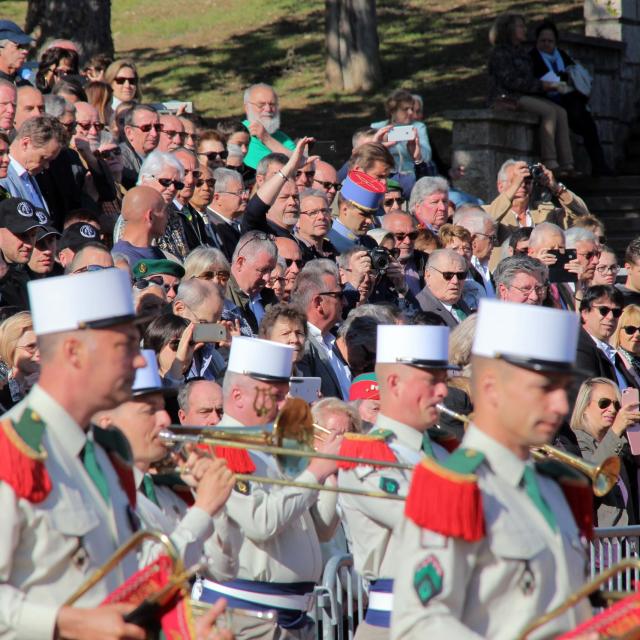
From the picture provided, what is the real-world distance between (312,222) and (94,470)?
7.21 metres

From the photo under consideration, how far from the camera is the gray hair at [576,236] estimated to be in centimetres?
1362

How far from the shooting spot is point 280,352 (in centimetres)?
716

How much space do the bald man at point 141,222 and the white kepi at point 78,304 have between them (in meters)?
5.34

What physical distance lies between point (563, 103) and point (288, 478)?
12.8 meters

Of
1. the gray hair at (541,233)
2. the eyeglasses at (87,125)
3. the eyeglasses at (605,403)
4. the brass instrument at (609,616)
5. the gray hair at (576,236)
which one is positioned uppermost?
the eyeglasses at (87,125)

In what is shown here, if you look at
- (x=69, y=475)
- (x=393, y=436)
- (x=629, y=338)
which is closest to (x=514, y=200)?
(x=629, y=338)

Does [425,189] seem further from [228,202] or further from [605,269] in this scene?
[228,202]

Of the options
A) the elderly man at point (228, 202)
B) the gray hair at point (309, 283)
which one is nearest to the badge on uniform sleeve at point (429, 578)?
the gray hair at point (309, 283)

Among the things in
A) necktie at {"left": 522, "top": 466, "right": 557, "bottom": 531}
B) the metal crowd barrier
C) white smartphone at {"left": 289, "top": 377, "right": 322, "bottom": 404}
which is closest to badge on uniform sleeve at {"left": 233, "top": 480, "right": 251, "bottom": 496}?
the metal crowd barrier

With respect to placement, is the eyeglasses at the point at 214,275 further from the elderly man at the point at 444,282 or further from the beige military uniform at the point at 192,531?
the beige military uniform at the point at 192,531

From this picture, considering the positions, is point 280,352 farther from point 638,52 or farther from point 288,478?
point 638,52

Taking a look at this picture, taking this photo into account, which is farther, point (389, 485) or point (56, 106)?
point (56, 106)

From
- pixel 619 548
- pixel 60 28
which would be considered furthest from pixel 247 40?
pixel 619 548

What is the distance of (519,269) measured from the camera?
38.0 feet
